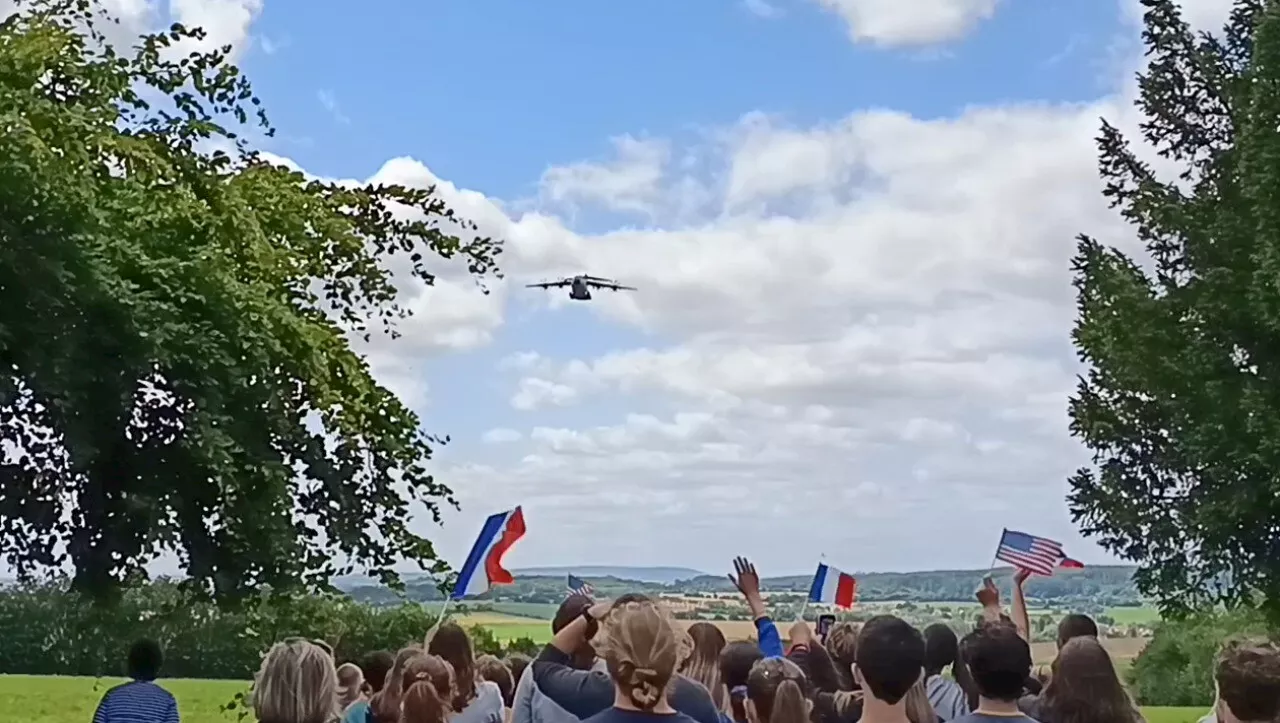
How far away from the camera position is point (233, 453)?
12.4 m

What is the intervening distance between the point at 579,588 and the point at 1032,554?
4985 mm

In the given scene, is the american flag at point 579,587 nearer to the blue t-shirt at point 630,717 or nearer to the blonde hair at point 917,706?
the blonde hair at point 917,706

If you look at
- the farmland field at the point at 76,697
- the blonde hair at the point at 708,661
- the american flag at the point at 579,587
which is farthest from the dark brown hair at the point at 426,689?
the farmland field at the point at 76,697

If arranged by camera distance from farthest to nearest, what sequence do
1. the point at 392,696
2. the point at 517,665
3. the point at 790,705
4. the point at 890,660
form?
the point at 517,665
the point at 392,696
the point at 790,705
the point at 890,660

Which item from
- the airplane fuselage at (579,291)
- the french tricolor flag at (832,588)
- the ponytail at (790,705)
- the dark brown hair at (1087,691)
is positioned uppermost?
the airplane fuselage at (579,291)

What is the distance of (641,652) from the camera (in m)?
4.38

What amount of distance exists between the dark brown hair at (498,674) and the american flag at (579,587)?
524mm

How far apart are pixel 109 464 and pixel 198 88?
3372 mm

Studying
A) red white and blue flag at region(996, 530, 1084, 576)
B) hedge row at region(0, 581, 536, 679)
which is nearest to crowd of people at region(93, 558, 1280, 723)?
red white and blue flag at region(996, 530, 1084, 576)

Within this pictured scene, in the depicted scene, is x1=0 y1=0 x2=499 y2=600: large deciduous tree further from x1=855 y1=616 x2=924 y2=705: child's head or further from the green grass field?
x1=855 y1=616 x2=924 y2=705: child's head

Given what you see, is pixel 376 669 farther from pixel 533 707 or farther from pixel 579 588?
pixel 533 707

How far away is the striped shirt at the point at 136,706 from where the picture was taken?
7.82m

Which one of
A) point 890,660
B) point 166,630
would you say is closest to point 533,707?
point 890,660

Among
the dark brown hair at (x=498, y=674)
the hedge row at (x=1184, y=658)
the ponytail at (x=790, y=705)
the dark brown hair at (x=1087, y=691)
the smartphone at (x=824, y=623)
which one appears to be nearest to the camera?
the dark brown hair at (x=1087, y=691)
